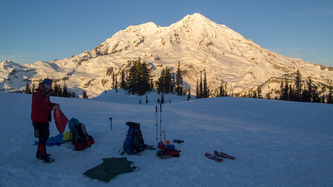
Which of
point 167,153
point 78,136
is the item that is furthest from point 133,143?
point 78,136

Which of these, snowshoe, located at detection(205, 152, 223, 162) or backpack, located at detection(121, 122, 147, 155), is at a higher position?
backpack, located at detection(121, 122, 147, 155)

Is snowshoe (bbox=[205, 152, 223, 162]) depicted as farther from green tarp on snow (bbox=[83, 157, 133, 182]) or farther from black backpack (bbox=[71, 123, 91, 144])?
black backpack (bbox=[71, 123, 91, 144])

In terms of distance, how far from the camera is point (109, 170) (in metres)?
5.54

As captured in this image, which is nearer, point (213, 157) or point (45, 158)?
point (45, 158)

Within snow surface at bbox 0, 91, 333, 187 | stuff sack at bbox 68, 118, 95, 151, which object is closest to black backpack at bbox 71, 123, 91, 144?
stuff sack at bbox 68, 118, 95, 151

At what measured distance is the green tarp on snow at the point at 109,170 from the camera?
530 cm

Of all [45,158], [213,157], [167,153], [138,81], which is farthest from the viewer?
[138,81]

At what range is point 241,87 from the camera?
643 ft

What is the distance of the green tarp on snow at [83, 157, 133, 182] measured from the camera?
530cm

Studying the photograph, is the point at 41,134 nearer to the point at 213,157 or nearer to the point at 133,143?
the point at 133,143

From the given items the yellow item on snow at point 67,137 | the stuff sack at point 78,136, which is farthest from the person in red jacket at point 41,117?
the yellow item on snow at point 67,137

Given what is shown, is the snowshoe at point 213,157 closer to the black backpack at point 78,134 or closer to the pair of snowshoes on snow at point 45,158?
A: the black backpack at point 78,134

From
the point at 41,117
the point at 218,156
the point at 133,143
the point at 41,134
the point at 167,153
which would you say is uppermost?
the point at 41,117

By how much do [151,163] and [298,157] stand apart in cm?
553
